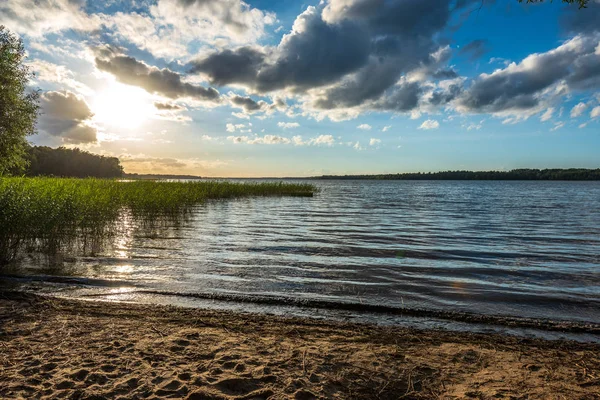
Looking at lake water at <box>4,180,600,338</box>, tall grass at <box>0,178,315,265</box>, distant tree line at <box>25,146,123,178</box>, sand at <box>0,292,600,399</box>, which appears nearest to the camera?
sand at <box>0,292,600,399</box>

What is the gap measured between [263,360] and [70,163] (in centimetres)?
11358

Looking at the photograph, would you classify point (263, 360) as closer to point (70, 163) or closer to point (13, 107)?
point (13, 107)

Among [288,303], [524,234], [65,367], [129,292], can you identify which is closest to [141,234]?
[129,292]

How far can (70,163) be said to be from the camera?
97812 mm

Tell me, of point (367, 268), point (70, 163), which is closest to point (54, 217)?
point (367, 268)

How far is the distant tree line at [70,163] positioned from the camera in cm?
9004

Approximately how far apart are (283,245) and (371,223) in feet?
34.8

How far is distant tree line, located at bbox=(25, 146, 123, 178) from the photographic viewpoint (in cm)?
9004

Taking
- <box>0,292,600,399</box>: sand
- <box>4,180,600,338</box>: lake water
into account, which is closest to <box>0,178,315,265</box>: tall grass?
<box>4,180,600,338</box>: lake water

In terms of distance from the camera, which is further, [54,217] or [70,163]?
[70,163]

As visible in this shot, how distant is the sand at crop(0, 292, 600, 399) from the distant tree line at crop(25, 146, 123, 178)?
318ft

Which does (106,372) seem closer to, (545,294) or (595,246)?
(545,294)

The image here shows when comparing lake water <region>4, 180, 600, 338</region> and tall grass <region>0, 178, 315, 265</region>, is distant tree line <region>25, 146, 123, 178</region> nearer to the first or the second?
tall grass <region>0, 178, 315, 265</region>

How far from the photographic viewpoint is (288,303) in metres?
8.39
